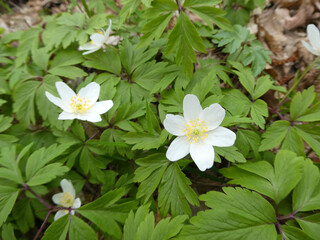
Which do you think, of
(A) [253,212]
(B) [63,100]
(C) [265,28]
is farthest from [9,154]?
(C) [265,28]

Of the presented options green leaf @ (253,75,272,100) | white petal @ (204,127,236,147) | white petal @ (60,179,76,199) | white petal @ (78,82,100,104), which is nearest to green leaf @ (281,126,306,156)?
green leaf @ (253,75,272,100)

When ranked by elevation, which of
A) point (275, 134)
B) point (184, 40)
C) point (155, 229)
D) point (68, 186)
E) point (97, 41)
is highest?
point (184, 40)

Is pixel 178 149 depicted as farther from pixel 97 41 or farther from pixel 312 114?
pixel 97 41

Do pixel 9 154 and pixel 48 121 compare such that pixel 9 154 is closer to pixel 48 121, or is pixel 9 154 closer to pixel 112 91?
pixel 48 121

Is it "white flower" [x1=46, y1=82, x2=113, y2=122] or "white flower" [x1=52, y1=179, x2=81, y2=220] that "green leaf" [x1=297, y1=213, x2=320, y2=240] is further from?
"white flower" [x1=52, y1=179, x2=81, y2=220]

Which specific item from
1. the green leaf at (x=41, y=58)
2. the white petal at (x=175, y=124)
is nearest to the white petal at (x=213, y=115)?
the white petal at (x=175, y=124)

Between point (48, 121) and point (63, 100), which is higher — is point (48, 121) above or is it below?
below

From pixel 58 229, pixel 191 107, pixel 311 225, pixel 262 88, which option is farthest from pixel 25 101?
pixel 311 225
